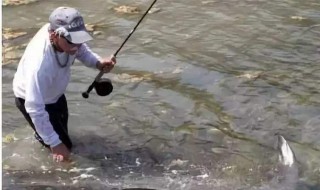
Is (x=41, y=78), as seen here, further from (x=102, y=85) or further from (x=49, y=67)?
(x=102, y=85)

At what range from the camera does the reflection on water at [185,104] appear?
5.52 m

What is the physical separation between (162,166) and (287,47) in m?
3.25

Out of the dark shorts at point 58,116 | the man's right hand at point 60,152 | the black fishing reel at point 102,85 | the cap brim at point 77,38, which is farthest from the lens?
the black fishing reel at point 102,85

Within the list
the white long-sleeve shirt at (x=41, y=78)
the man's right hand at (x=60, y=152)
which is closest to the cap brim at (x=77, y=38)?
the white long-sleeve shirt at (x=41, y=78)

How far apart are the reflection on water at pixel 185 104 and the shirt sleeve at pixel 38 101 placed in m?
0.58

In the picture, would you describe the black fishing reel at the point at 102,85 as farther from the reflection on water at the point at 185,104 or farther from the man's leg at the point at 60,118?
the reflection on water at the point at 185,104

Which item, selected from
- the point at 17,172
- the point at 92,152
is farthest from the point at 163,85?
the point at 17,172

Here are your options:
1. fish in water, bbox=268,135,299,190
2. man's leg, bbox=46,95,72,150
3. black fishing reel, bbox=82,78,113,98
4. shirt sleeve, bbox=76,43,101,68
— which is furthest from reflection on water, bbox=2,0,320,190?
shirt sleeve, bbox=76,43,101,68

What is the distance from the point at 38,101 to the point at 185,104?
2.22 metres

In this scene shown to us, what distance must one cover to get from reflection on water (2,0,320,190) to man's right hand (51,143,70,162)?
14 cm

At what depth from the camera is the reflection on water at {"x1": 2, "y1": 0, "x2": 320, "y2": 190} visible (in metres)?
5.52

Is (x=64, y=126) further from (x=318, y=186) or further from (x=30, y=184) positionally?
(x=318, y=186)

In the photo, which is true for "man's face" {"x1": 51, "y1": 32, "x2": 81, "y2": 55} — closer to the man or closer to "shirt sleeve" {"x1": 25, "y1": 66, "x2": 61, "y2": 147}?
the man

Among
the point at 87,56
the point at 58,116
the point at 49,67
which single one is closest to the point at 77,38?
the point at 49,67
